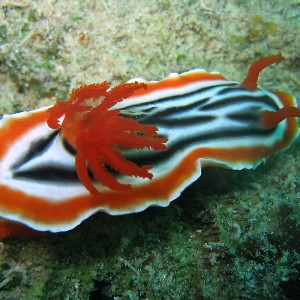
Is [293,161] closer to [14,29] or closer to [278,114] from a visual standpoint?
[278,114]

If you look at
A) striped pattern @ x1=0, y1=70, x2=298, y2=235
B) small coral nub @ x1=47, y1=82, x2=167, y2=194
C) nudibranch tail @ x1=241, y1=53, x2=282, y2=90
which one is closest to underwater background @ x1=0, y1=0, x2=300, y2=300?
striped pattern @ x1=0, y1=70, x2=298, y2=235

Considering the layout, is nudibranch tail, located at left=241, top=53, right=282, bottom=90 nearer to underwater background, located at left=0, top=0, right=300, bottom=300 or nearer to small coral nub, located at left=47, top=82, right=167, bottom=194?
underwater background, located at left=0, top=0, right=300, bottom=300

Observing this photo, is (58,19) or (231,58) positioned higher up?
(58,19)

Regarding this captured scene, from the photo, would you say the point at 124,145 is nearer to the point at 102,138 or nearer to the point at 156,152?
A: the point at 102,138

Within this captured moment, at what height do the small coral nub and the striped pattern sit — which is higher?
the small coral nub

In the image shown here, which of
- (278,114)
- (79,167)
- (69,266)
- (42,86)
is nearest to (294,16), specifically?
(278,114)

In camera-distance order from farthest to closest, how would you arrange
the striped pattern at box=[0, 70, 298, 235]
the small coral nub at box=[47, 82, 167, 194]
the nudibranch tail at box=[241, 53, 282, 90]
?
the nudibranch tail at box=[241, 53, 282, 90]
the striped pattern at box=[0, 70, 298, 235]
the small coral nub at box=[47, 82, 167, 194]

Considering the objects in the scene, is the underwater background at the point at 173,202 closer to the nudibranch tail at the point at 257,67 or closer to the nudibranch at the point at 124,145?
the nudibranch at the point at 124,145

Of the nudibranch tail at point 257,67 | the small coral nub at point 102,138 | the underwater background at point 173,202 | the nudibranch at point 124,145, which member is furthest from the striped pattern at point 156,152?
the underwater background at point 173,202
